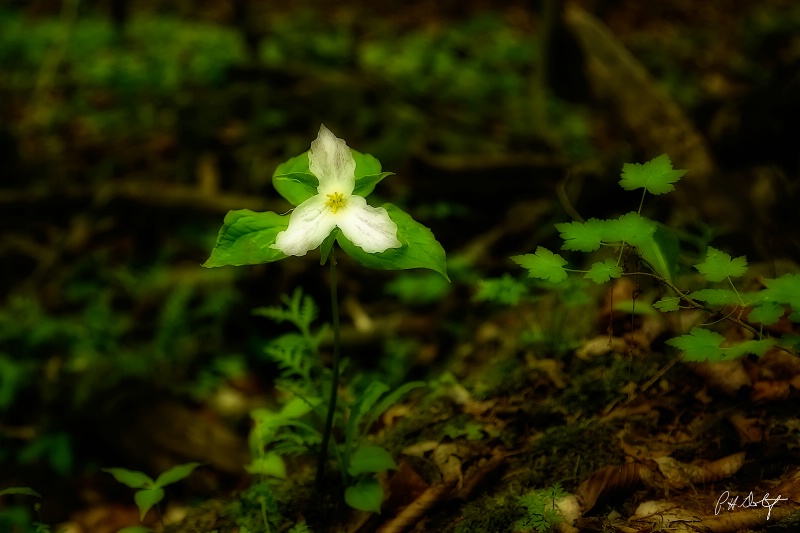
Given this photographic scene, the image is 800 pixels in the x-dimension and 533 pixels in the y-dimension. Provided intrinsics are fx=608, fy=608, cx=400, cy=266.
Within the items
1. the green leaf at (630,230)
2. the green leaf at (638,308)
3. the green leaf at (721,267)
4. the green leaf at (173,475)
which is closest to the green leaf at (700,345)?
the green leaf at (721,267)

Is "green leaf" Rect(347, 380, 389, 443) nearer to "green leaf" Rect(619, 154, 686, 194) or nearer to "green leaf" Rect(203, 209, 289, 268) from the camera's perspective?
"green leaf" Rect(203, 209, 289, 268)

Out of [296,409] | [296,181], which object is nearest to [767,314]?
[296,181]

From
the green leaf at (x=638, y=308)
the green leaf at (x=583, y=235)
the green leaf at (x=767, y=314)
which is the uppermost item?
the green leaf at (x=583, y=235)

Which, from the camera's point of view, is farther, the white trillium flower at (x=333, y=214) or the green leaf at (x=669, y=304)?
the green leaf at (x=669, y=304)

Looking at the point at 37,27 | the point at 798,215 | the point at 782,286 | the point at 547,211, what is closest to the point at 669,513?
the point at 782,286

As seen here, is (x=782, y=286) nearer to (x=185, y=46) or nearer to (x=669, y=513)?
(x=669, y=513)

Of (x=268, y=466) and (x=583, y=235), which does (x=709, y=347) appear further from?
(x=268, y=466)
